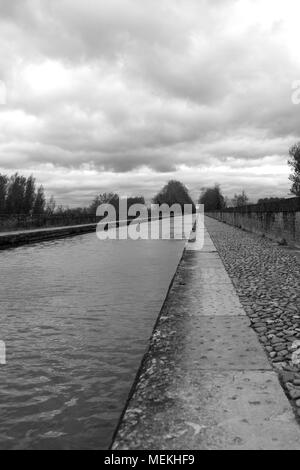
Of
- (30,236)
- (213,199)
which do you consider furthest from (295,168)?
(213,199)

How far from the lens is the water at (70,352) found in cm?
290

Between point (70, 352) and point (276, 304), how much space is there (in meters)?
2.69

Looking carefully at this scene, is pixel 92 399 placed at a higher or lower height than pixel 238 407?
lower

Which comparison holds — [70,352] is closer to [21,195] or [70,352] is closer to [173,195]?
[21,195]

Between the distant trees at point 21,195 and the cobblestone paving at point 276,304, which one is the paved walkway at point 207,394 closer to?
the cobblestone paving at point 276,304

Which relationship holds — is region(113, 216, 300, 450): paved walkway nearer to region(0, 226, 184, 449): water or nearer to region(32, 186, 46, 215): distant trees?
region(0, 226, 184, 449): water

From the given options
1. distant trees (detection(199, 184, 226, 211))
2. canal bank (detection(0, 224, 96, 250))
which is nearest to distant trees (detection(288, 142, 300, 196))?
canal bank (detection(0, 224, 96, 250))

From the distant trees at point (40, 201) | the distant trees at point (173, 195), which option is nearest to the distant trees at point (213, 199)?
the distant trees at point (173, 195)

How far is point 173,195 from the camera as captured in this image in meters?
155

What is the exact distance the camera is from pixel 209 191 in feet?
495

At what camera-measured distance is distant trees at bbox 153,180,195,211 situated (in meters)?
150
